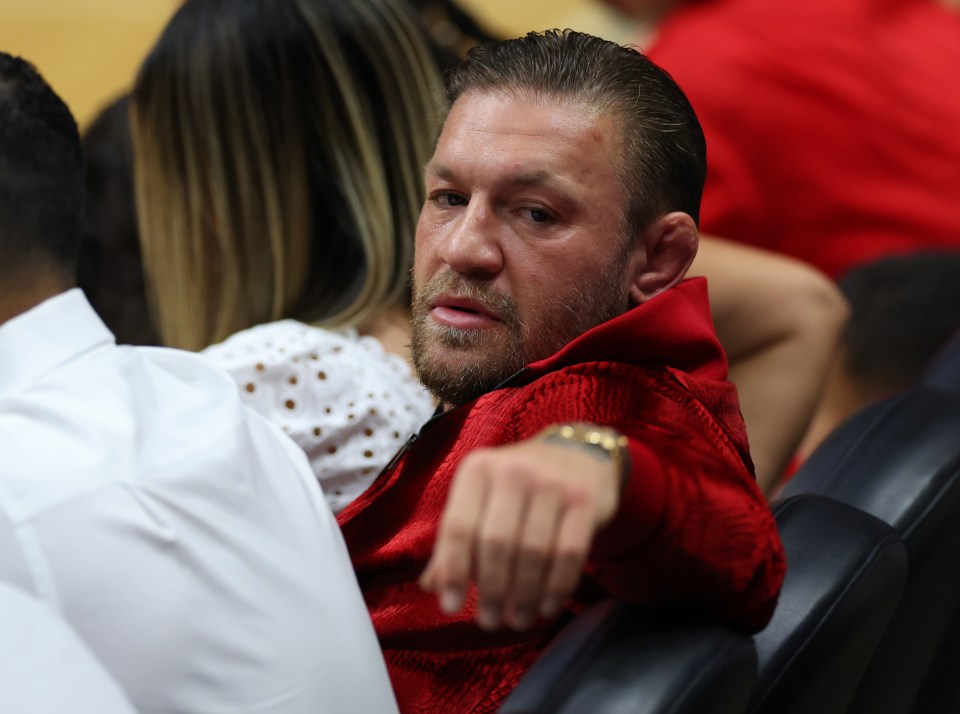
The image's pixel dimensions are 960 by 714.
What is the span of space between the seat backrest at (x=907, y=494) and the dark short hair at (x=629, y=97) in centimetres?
25

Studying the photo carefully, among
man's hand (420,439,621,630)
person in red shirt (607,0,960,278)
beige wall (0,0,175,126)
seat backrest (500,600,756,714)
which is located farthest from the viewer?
beige wall (0,0,175,126)

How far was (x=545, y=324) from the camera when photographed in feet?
3.06

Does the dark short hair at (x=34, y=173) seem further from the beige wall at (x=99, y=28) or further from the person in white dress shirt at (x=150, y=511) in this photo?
the beige wall at (x=99, y=28)

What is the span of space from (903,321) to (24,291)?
48.5 inches

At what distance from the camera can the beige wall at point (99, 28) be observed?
3959 millimetres

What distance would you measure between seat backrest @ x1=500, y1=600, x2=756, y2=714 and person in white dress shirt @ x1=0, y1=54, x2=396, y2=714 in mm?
150

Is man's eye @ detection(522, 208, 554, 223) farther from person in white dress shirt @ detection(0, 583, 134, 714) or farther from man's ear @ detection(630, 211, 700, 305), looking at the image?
person in white dress shirt @ detection(0, 583, 134, 714)

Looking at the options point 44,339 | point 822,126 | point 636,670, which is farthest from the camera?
point 822,126

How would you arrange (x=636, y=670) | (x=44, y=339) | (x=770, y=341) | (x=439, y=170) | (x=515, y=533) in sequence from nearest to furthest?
(x=515, y=533), (x=636, y=670), (x=44, y=339), (x=439, y=170), (x=770, y=341)

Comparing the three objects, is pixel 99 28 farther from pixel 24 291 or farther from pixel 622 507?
pixel 622 507

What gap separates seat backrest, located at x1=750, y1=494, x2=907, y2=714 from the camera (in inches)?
33.6

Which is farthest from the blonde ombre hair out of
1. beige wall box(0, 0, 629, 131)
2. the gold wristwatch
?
beige wall box(0, 0, 629, 131)

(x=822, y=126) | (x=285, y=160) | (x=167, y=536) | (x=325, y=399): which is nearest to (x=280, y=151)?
(x=285, y=160)

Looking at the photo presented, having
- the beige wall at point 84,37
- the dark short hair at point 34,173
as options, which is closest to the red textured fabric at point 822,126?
the dark short hair at point 34,173
